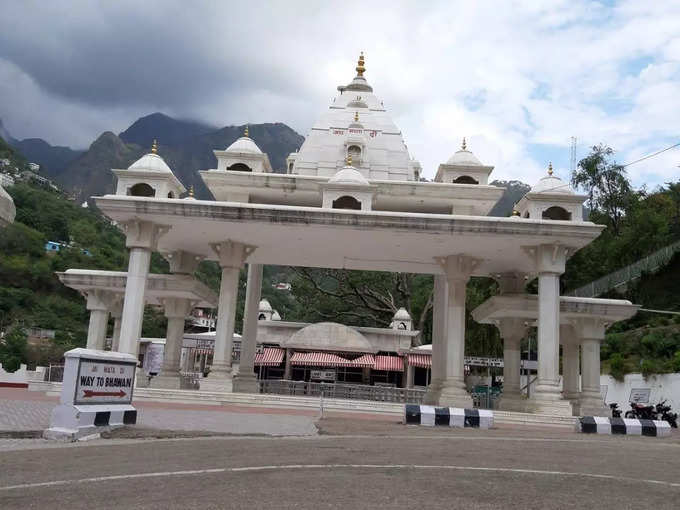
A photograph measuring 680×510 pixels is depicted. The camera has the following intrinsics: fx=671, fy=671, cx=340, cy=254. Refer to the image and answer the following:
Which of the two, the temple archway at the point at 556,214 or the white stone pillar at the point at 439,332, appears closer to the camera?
the temple archway at the point at 556,214

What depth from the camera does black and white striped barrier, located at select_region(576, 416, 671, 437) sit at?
52.8 feet

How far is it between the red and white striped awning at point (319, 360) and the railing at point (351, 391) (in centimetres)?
1011

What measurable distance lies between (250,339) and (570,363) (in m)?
12.6

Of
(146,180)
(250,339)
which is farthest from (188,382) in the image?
(146,180)

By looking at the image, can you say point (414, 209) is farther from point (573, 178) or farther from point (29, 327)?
point (29, 327)

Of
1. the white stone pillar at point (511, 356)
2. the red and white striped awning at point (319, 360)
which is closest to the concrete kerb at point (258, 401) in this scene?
the white stone pillar at point (511, 356)

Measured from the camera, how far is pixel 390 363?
36.8 meters

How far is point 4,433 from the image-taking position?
408 inches

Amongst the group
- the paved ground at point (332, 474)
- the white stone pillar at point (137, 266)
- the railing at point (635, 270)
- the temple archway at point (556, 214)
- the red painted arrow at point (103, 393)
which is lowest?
the paved ground at point (332, 474)

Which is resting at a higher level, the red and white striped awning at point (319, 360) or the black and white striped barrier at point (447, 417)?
the red and white striped awning at point (319, 360)

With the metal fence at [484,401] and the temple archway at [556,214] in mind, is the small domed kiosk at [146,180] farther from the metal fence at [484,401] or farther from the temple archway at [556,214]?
the metal fence at [484,401]

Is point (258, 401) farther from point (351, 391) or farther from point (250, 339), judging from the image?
point (250, 339)

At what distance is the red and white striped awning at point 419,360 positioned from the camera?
3603 centimetres

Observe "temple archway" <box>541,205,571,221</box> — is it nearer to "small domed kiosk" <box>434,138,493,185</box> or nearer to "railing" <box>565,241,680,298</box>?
"small domed kiosk" <box>434,138,493,185</box>
